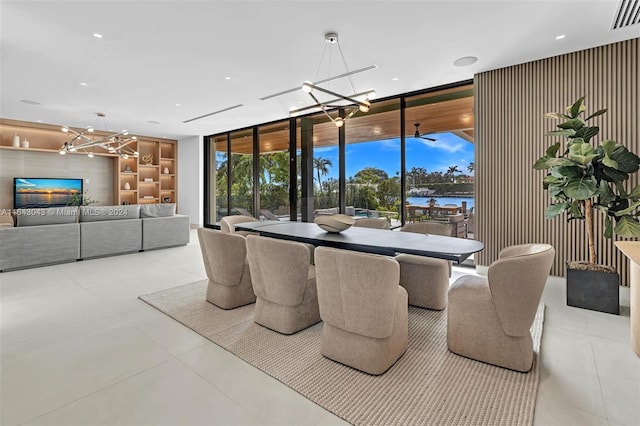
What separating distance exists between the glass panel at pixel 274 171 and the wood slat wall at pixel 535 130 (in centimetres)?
432

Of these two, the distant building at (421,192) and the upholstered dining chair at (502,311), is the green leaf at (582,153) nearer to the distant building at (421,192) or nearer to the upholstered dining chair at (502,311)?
the upholstered dining chair at (502,311)

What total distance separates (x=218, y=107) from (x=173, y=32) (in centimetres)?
305

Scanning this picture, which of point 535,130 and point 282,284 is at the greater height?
point 535,130

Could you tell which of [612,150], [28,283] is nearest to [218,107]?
[28,283]

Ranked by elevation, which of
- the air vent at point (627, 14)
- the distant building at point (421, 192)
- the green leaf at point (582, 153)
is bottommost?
the distant building at point (421, 192)

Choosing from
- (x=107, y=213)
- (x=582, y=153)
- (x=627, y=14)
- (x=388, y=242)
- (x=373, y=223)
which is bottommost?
(x=388, y=242)

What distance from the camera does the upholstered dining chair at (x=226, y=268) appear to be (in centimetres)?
306

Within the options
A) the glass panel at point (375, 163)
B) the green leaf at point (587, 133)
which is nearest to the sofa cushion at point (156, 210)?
the glass panel at point (375, 163)

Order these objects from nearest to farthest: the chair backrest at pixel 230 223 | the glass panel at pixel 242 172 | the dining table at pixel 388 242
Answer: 1. the dining table at pixel 388 242
2. the chair backrest at pixel 230 223
3. the glass panel at pixel 242 172

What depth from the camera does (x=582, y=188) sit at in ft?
9.78

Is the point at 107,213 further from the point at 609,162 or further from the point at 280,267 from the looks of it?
the point at 609,162

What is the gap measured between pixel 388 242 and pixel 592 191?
200 cm

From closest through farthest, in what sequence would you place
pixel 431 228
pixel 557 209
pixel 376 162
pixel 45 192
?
pixel 557 209 → pixel 431 228 → pixel 376 162 → pixel 45 192

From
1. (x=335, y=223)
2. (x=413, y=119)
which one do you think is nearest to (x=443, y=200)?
(x=413, y=119)
